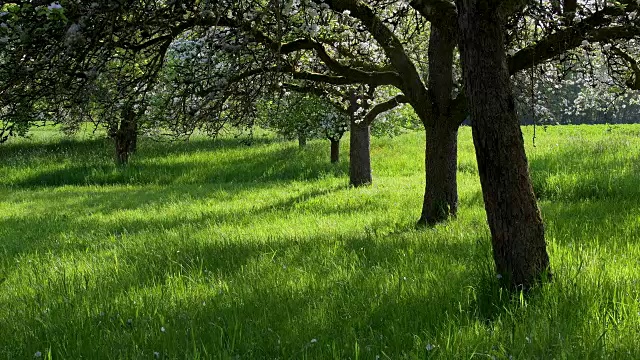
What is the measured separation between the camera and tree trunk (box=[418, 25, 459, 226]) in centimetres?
723

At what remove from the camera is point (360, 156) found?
1402 centimetres

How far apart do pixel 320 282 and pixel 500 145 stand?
1954 mm

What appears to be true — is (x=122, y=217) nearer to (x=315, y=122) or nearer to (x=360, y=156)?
(x=360, y=156)

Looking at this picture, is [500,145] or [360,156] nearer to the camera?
[500,145]

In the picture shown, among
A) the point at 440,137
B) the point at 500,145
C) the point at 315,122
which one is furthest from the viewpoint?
the point at 315,122

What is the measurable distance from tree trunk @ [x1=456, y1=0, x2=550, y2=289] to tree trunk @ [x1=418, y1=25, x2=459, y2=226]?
3.55 m

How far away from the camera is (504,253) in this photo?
3.79 meters

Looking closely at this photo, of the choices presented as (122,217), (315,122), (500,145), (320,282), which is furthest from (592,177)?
(122,217)

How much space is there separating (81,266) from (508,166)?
509 cm

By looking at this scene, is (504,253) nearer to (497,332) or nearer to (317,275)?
(497,332)

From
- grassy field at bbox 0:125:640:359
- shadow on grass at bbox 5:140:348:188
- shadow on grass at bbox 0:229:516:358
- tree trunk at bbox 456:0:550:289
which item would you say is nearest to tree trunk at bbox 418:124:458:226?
grassy field at bbox 0:125:640:359

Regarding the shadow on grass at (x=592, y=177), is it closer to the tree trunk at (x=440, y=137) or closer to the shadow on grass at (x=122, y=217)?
the tree trunk at (x=440, y=137)

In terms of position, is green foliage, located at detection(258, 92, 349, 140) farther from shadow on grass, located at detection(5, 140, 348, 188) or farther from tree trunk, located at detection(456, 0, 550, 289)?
tree trunk, located at detection(456, 0, 550, 289)

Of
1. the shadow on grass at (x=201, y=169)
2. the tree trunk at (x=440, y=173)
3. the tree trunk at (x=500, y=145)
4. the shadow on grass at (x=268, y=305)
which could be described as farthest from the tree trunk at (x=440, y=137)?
the shadow on grass at (x=201, y=169)
